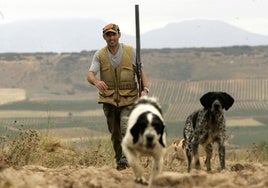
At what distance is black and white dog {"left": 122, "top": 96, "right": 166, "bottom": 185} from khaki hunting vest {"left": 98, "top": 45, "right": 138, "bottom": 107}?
2.02 m

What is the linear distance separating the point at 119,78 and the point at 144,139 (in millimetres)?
2764

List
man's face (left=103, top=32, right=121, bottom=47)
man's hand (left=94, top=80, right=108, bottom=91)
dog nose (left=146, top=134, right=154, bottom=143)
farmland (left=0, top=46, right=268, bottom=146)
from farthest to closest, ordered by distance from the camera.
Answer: farmland (left=0, top=46, right=268, bottom=146) → man's face (left=103, top=32, right=121, bottom=47) → man's hand (left=94, top=80, right=108, bottom=91) → dog nose (left=146, top=134, right=154, bottom=143)

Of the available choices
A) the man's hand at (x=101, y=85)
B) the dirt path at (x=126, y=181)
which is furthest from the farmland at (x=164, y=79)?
the dirt path at (x=126, y=181)

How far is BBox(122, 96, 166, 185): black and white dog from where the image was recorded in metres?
8.17

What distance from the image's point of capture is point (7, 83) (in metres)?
113

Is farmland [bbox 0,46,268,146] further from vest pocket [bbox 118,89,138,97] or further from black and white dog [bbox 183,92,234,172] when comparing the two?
black and white dog [bbox 183,92,234,172]

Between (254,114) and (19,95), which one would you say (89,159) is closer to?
(254,114)

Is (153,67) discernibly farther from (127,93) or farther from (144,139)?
(144,139)

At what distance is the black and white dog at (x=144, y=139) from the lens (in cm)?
817

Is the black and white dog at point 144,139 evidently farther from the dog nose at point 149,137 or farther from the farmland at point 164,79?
the farmland at point 164,79

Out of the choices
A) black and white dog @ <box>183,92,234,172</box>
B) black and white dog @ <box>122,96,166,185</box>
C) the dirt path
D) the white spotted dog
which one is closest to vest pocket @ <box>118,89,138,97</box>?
black and white dog @ <box>183,92,234,172</box>

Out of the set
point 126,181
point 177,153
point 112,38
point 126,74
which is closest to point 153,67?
point 177,153

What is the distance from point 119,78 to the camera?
10.8 m

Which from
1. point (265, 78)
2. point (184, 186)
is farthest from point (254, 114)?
point (184, 186)
